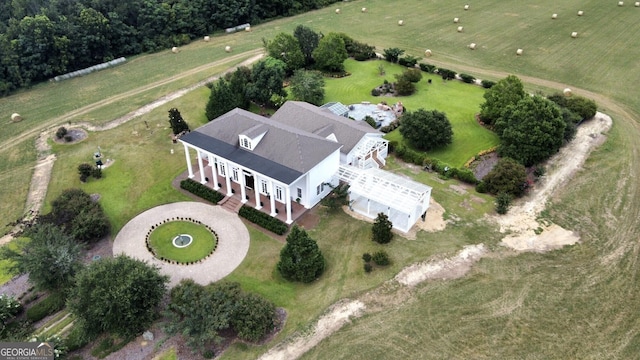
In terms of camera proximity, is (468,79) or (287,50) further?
(287,50)

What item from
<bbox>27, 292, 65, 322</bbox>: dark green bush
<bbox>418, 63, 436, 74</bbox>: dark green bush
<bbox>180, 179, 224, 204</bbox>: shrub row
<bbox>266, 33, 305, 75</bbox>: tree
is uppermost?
<bbox>266, 33, 305, 75</bbox>: tree

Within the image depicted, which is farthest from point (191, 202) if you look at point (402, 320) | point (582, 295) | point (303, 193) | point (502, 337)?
point (582, 295)

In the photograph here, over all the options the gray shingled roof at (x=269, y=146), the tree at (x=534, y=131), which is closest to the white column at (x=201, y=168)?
the gray shingled roof at (x=269, y=146)

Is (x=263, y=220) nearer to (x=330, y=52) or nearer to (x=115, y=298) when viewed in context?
(x=115, y=298)

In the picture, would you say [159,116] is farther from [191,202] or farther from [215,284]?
[215,284]

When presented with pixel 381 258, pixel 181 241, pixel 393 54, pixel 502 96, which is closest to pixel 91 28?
pixel 393 54

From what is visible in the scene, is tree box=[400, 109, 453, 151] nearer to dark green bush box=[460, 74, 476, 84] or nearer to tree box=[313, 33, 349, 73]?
dark green bush box=[460, 74, 476, 84]

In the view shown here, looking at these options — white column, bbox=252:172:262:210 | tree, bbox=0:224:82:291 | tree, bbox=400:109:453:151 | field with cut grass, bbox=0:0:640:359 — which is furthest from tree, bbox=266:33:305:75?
tree, bbox=0:224:82:291
